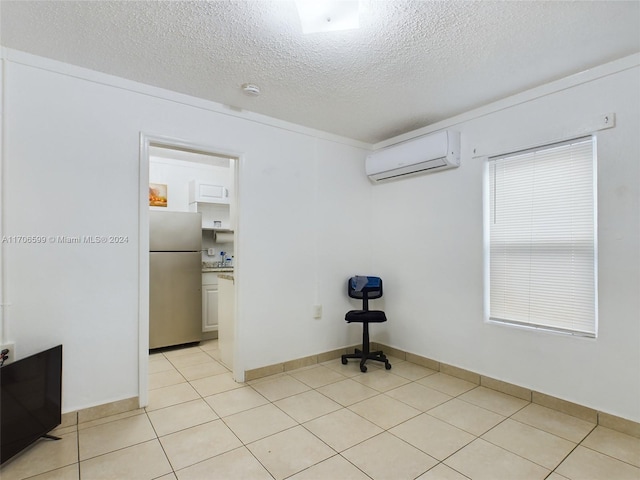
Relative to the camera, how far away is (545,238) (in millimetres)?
2605

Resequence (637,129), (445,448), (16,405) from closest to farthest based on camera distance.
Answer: (16,405)
(445,448)
(637,129)

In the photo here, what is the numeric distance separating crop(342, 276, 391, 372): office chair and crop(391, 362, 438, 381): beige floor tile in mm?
114

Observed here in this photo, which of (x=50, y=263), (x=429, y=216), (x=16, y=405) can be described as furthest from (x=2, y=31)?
(x=429, y=216)

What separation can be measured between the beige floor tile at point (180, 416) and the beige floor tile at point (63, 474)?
456 millimetres

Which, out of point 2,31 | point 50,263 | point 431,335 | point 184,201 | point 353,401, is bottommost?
point 353,401

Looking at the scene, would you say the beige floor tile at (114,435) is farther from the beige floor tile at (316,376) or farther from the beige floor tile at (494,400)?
the beige floor tile at (494,400)

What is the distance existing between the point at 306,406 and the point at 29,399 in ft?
5.67

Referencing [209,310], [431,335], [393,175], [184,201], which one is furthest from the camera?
[184,201]

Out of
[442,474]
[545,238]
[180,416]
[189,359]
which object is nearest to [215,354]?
[189,359]

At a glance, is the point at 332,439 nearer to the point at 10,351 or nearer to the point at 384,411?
the point at 384,411

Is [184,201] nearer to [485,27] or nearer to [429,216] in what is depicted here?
[429,216]

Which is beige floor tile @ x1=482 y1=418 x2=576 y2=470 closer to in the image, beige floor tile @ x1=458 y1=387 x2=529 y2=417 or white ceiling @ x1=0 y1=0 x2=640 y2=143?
beige floor tile @ x1=458 y1=387 x2=529 y2=417

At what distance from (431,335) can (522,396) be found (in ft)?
2.98

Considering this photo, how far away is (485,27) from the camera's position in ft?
6.23
